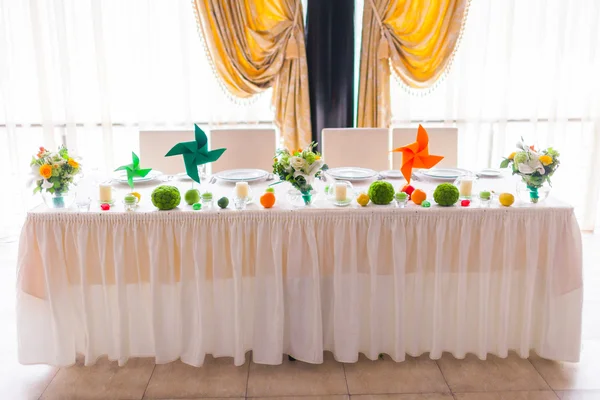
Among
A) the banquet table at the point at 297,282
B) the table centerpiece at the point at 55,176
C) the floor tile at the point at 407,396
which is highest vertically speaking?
the table centerpiece at the point at 55,176

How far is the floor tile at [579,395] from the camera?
224 centimetres

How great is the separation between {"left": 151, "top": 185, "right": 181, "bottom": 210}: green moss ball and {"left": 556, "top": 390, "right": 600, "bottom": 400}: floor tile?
69.6 inches

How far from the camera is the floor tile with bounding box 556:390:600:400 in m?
2.24

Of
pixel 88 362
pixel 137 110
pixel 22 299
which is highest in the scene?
pixel 137 110

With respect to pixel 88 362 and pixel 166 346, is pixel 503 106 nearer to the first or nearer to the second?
pixel 166 346

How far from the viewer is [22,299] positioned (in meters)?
2.31

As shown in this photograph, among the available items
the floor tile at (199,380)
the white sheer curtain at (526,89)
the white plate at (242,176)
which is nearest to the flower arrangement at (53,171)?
the white plate at (242,176)

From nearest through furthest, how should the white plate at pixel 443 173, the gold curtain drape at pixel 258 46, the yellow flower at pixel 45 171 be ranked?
1. the yellow flower at pixel 45 171
2. the white plate at pixel 443 173
3. the gold curtain drape at pixel 258 46

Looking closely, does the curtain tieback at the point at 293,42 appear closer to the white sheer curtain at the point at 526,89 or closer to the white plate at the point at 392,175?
the white sheer curtain at the point at 526,89

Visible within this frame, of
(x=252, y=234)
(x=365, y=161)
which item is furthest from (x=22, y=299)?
(x=365, y=161)

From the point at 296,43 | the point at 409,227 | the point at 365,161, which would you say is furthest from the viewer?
the point at 296,43

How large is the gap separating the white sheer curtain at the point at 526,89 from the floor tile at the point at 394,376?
2.13 meters

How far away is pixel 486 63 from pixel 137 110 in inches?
102

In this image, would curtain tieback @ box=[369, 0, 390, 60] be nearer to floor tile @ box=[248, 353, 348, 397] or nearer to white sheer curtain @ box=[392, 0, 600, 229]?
white sheer curtain @ box=[392, 0, 600, 229]
